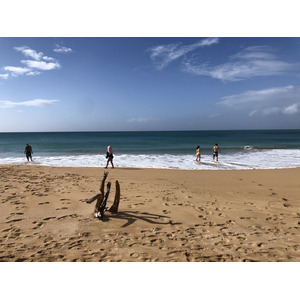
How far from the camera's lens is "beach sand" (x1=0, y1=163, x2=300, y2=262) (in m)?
3.75

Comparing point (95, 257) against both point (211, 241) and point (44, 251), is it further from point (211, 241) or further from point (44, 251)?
point (211, 241)

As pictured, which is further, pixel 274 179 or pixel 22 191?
pixel 274 179

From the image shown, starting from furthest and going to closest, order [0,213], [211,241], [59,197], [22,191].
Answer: [22,191] < [59,197] < [0,213] < [211,241]


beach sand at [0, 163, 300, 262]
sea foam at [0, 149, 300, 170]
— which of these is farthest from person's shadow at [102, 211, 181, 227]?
sea foam at [0, 149, 300, 170]

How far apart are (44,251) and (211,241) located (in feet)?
10.6

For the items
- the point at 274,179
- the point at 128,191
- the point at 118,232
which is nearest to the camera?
the point at 118,232

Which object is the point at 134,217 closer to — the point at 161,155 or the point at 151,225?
the point at 151,225

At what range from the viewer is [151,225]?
5.05 m

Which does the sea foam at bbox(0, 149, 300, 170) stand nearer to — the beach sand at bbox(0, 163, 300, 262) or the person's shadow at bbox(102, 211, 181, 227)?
the beach sand at bbox(0, 163, 300, 262)

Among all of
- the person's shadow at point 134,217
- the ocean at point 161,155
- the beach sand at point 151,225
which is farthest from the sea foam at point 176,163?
the person's shadow at point 134,217

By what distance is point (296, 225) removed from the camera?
17.2ft

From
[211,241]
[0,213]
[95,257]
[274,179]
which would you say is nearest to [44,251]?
[95,257]

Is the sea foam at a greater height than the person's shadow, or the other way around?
the person's shadow

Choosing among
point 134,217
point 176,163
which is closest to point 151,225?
point 134,217
